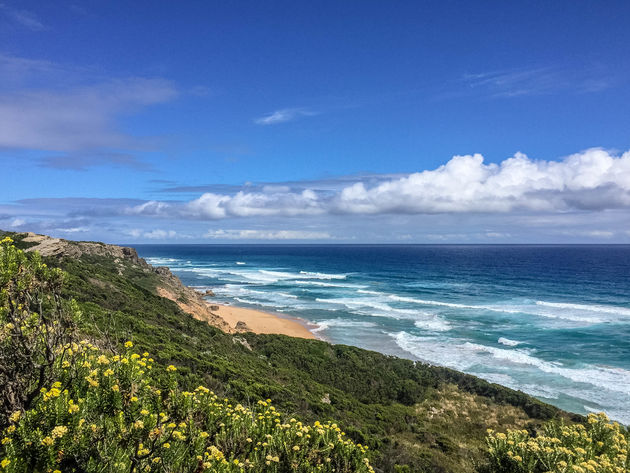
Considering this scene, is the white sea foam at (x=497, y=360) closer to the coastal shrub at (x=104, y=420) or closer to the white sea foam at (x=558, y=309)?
the white sea foam at (x=558, y=309)

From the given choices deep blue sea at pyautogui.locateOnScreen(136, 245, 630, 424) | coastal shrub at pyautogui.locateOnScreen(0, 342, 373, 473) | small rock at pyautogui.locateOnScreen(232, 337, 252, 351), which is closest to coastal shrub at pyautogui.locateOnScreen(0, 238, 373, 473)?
coastal shrub at pyautogui.locateOnScreen(0, 342, 373, 473)

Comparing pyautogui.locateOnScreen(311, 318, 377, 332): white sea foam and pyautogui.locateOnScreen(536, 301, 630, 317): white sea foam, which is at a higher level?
pyautogui.locateOnScreen(536, 301, 630, 317): white sea foam

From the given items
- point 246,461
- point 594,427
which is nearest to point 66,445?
point 246,461

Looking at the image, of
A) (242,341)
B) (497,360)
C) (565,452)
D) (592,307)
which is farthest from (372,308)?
(565,452)

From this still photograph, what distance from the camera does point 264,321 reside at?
1823 inches

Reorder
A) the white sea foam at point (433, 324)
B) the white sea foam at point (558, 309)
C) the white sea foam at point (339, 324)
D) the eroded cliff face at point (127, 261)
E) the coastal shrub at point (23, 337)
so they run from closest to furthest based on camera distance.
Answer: the coastal shrub at point (23, 337), the eroded cliff face at point (127, 261), the white sea foam at point (433, 324), the white sea foam at point (339, 324), the white sea foam at point (558, 309)

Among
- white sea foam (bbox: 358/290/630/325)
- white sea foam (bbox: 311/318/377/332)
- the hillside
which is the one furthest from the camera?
white sea foam (bbox: 358/290/630/325)

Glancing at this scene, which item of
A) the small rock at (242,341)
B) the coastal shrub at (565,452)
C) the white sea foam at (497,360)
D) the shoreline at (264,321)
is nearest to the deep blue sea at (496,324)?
the white sea foam at (497,360)

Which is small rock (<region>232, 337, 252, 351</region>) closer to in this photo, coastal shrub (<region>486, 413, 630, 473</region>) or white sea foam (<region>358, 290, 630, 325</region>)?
coastal shrub (<region>486, 413, 630, 473</region>)

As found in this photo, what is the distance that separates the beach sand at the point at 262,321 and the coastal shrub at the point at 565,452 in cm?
3257

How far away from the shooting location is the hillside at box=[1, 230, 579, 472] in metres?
14.4

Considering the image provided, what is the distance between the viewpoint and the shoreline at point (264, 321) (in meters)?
41.1

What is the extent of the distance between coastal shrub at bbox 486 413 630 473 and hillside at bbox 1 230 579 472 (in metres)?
4.35

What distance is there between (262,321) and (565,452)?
41.8m
